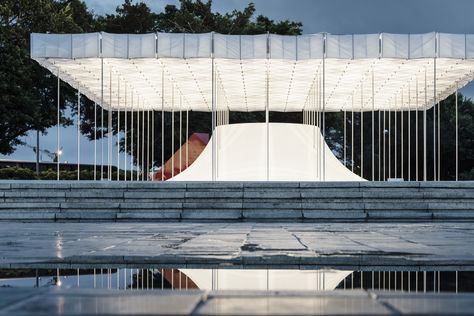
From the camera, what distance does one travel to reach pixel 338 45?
72.5ft

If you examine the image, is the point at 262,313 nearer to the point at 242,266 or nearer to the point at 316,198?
the point at 242,266

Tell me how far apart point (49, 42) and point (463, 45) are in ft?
45.3

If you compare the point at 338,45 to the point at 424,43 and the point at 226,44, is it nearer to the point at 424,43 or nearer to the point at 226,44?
the point at 424,43

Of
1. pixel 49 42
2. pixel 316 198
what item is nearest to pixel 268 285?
pixel 316 198

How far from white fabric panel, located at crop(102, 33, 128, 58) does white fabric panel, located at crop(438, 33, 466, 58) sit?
10399mm

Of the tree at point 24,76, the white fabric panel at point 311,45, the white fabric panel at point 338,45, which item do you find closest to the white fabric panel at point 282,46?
the white fabric panel at point 311,45

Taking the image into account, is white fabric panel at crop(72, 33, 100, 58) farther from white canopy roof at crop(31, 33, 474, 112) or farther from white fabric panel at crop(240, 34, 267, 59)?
white fabric panel at crop(240, 34, 267, 59)

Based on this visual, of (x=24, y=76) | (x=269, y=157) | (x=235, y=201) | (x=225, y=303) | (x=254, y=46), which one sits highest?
(x=24, y=76)

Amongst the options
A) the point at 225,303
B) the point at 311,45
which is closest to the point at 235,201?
the point at 311,45

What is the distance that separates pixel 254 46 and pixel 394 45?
462 centimetres

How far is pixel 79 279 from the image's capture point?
248 inches

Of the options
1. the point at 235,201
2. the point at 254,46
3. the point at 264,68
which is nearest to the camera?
the point at 235,201

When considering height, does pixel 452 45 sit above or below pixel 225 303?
above

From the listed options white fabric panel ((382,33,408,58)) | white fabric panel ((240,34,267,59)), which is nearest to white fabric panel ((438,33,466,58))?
white fabric panel ((382,33,408,58))
